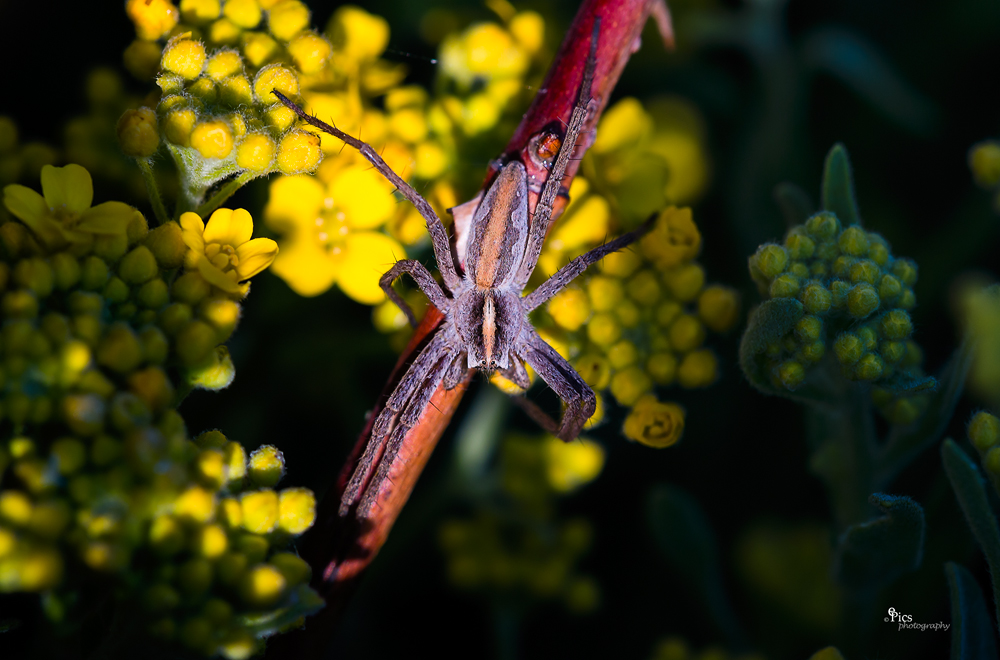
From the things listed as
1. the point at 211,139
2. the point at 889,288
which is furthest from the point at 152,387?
the point at 889,288

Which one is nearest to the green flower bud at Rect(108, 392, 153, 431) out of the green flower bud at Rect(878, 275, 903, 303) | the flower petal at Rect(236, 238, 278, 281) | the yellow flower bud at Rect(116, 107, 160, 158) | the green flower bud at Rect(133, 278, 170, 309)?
the green flower bud at Rect(133, 278, 170, 309)

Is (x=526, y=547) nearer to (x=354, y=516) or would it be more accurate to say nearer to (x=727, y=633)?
(x=727, y=633)

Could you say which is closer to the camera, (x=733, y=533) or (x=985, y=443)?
(x=985, y=443)

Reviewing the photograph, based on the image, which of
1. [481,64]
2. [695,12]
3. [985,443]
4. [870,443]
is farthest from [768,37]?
[985,443]

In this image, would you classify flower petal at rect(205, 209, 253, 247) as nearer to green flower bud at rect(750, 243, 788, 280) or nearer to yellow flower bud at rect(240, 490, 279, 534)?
yellow flower bud at rect(240, 490, 279, 534)

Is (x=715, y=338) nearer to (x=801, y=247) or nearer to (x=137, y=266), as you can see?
(x=801, y=247)

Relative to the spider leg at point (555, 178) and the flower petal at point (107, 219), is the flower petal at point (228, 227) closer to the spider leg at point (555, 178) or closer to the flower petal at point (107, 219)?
the flower petal at point (107, 219)
